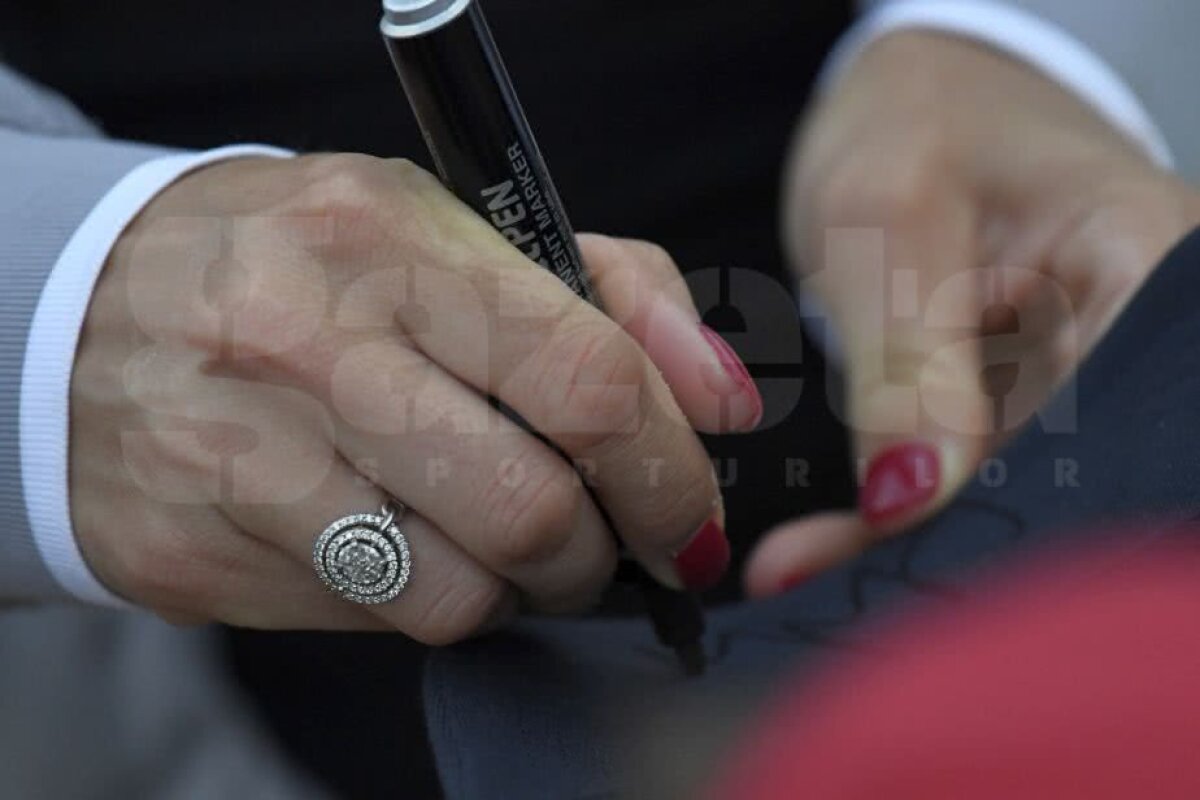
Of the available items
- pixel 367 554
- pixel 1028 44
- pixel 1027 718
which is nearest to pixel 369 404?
pixel 367 554

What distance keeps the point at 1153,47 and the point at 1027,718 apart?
61cm

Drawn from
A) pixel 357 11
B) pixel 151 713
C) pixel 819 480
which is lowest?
pixel 819 480

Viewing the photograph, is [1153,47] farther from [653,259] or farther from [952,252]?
[653,259]

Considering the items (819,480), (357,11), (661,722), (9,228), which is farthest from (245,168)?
(819,480)

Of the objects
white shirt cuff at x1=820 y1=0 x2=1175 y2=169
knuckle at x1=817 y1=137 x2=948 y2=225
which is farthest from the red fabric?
white shirt cuff at x1=820 y1=0 x2=1175 y2=169

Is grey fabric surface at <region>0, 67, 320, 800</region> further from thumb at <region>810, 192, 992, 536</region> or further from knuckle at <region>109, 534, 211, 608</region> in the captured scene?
thumb at <region>810, 192, 992, 536</region>

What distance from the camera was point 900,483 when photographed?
1.44 ft

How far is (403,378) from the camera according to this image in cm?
29

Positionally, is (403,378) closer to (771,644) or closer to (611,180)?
(771,644)

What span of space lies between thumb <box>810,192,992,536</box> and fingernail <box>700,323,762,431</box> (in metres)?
0.11

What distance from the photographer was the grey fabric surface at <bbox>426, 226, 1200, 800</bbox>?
0.30m

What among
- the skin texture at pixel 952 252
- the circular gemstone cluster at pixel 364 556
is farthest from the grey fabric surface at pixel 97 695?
the skin texture at pixel 952 252

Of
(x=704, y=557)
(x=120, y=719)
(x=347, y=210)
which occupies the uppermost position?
(x=347, y=210)

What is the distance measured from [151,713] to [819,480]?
0.36 m
